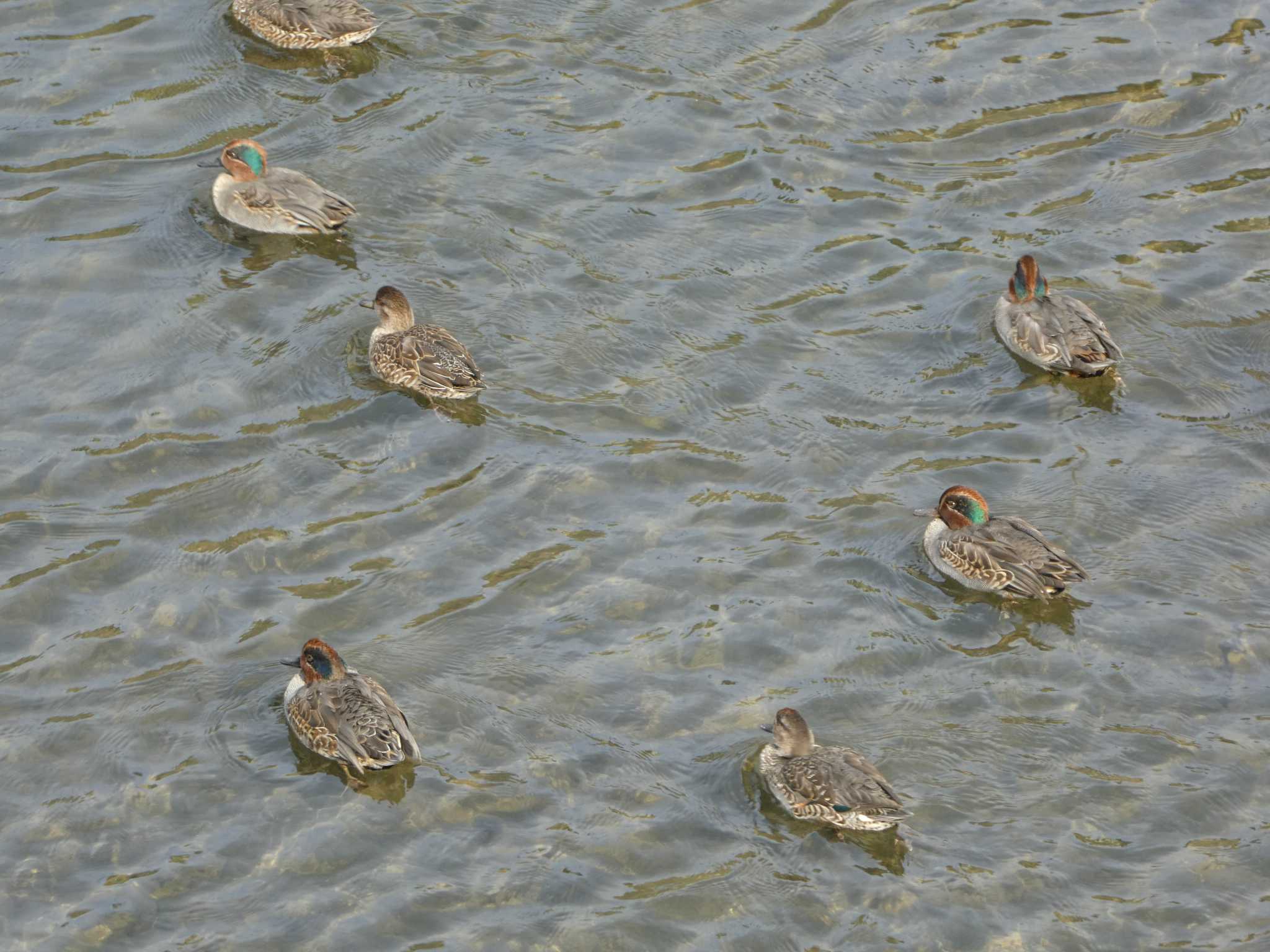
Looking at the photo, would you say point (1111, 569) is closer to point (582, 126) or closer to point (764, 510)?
point (764, 510)

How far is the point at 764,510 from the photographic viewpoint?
11375 mm

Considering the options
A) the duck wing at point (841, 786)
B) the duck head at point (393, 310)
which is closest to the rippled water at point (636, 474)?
the duck wing at point (841, 786)

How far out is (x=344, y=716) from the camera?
9312 mm

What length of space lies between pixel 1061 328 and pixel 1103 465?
4.05 feet

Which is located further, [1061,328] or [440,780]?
[1061,328]

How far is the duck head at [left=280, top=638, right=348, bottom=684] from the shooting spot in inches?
380

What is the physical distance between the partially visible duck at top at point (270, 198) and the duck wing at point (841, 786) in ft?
21.6

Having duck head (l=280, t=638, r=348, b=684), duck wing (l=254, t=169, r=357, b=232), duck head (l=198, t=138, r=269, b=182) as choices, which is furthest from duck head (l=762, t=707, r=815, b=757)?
Answer: duck head (l=198, t=138, r=269, b=182)

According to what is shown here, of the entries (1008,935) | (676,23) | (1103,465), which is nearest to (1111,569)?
(1103,465)

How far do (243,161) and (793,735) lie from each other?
720 cm

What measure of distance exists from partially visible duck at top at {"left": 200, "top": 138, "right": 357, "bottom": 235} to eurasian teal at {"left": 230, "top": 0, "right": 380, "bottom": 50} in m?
1.99

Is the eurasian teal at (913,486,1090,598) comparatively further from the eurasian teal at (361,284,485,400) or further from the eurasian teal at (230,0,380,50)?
the eurasian teal at (230,0,380,50)

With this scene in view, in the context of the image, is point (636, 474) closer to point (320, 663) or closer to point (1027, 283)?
point (320, 663)

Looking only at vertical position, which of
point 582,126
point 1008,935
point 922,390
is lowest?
point 1008,935
